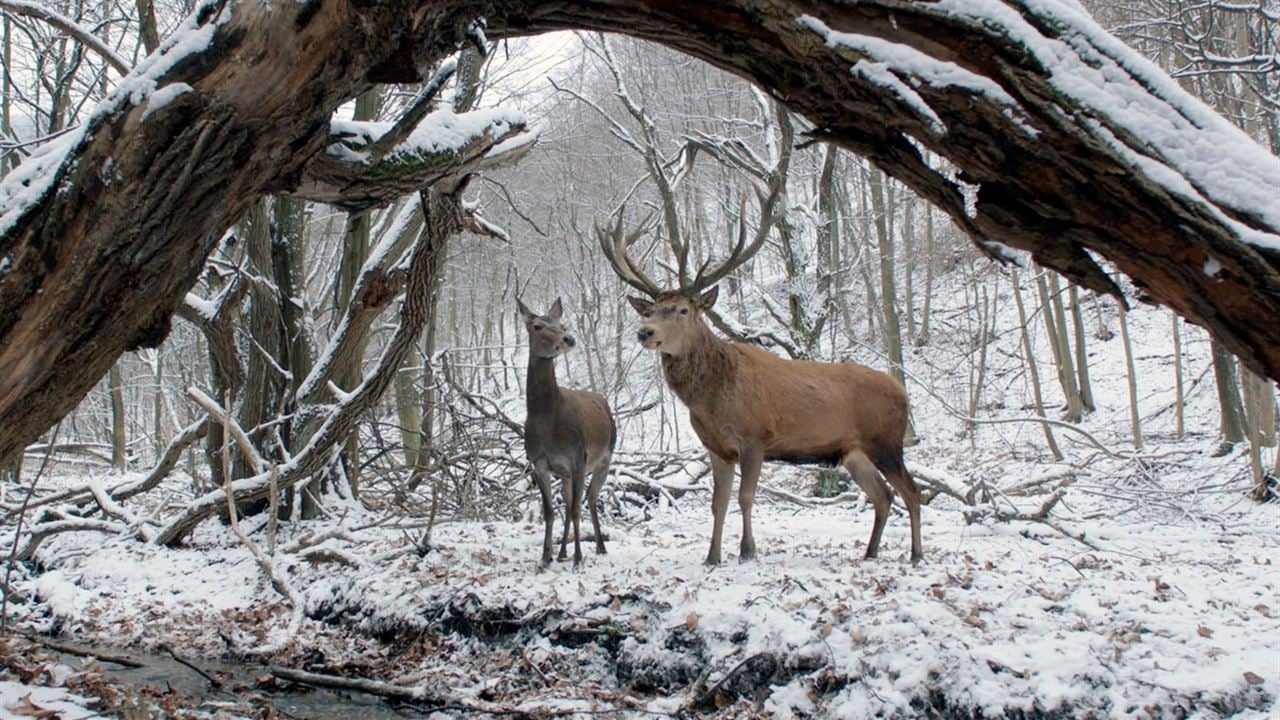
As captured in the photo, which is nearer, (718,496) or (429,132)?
(429,132)

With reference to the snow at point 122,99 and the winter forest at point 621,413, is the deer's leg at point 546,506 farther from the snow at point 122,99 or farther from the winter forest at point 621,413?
the snow at point 122,99

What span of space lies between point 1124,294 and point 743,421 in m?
4.38

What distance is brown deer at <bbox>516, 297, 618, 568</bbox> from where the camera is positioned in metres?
7.21

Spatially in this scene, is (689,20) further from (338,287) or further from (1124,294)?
(338,287)

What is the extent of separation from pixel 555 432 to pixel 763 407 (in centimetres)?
158

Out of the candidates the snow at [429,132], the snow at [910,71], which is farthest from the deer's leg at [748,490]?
the snow at [910,71]

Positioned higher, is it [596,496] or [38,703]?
[596,496]

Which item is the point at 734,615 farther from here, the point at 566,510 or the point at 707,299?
the point at 707,299

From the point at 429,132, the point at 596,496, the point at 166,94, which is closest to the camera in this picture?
the point at 166,94

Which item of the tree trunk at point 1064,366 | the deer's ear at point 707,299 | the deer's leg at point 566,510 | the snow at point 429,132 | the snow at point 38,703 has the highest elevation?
the tree trunk at point 1064,366

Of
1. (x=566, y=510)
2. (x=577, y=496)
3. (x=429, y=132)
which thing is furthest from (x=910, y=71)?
(x=566, y=510)

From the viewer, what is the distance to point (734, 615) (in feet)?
17.5

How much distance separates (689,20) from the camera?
2.76 meters

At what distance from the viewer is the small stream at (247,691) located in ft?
16.6
